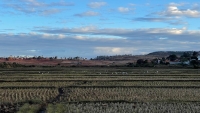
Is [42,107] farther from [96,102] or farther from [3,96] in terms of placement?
[3,96]

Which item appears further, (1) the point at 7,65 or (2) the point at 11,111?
(1) the point at 7,65

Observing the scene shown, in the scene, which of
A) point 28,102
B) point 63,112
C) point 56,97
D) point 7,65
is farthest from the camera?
point 7,65

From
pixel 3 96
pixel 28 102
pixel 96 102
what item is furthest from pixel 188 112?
pixel 3 96

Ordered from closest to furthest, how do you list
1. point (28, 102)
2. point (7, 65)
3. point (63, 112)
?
1. point (63, 112)
2. point (28, 102)
3. point (7, 65)

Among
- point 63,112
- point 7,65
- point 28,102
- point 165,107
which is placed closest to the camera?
point 63,112

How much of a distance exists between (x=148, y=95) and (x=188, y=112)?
587cm

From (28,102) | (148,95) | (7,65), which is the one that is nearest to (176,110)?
(148,95)

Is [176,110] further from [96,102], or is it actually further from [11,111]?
[11,111]

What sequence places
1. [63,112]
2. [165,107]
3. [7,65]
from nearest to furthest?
[63,112] → [165,107] → [7,65]

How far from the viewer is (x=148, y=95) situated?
61.2ft

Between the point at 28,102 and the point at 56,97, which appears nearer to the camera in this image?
the point at 28,102

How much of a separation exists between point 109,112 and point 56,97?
Result: 6199mm

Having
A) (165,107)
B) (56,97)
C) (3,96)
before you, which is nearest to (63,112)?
(165,107)

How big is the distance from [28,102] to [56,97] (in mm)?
2983
